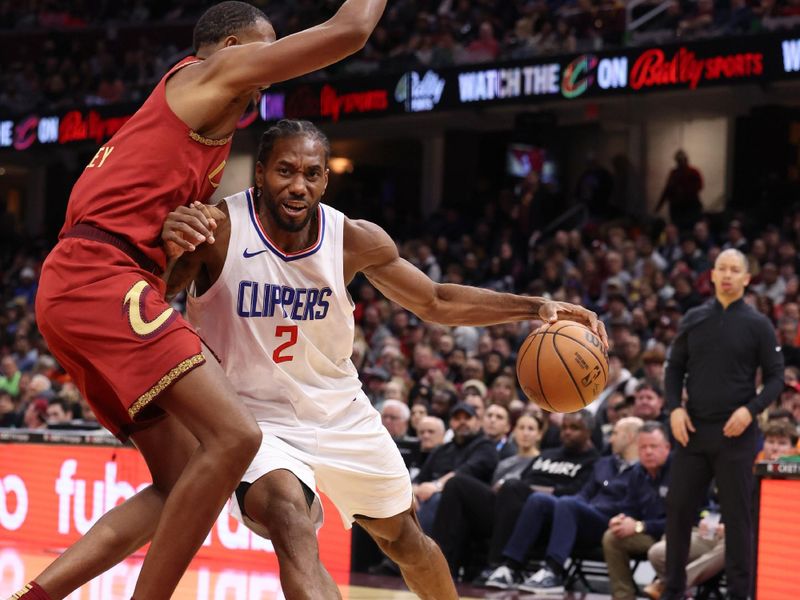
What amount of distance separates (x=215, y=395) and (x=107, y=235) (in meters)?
0.62

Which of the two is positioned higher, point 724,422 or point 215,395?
point 215,395

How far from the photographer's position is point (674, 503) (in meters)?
7.60

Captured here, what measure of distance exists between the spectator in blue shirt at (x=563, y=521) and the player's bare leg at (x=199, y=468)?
4618 mm

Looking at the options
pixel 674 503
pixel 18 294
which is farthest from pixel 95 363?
pixel 18 294

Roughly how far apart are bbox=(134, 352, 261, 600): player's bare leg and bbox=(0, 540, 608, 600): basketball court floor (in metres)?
3.17

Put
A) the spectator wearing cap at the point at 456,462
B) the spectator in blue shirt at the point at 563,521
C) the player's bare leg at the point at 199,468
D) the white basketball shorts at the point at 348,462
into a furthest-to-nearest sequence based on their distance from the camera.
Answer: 1. the spectator wearing cap at the point at 456,462
2. the spectator in blue shirt at the point at 563,521
3. the white basketball shorts at the point at 348,462
4. the player's bare leg at the point at 199,468

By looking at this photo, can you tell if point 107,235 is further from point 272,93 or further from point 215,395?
point 272,93

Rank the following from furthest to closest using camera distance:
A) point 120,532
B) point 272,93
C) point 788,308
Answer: point 272,93 < point 788,308 < point 120,532

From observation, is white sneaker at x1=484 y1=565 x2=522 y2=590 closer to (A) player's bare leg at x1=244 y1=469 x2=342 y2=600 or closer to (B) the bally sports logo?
(A) player's bare leg at x1=244 y1=469 x2=342 y2=600

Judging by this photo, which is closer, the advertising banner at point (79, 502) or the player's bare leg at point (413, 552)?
the player's bare leg at point (413, 552)

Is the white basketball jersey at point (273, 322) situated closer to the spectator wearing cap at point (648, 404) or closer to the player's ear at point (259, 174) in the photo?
the player's ear at point (259, 174)

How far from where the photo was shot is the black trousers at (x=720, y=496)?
7.44 m

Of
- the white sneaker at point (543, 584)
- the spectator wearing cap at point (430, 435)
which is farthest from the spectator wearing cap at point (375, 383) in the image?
the white sneaker at point (543, 584)

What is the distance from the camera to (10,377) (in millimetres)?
15062
